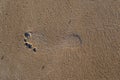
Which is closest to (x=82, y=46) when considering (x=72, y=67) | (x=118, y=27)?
(x=72, y=67)

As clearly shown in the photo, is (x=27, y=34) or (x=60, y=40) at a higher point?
(x=27, y=34)

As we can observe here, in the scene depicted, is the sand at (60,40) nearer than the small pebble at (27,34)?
Yes

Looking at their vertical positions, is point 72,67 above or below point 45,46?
below

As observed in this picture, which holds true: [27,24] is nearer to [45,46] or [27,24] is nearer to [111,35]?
[45,46]

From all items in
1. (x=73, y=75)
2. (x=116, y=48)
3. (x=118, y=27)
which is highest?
(x=118, y=27)

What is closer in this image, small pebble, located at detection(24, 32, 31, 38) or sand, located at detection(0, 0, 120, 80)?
sand, located at detection(0, 0, 120, 80)

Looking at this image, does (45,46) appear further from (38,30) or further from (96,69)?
(96,69)

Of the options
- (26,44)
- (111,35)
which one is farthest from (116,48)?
(26,44)

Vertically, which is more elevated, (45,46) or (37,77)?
(45,46)
